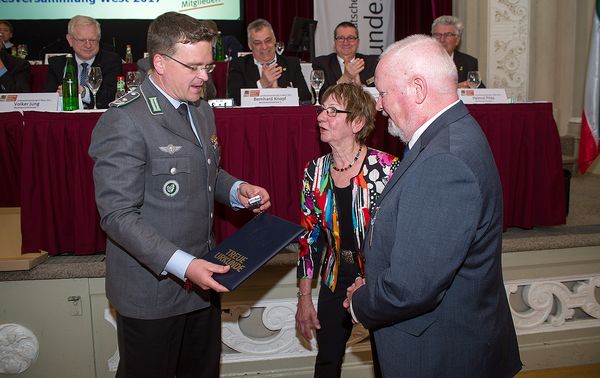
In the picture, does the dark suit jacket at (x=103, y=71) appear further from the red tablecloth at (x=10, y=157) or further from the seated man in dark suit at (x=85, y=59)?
the red tablecloth at (x=10, y=157)

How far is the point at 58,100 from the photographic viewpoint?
283 cm

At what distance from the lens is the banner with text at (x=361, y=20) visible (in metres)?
7.55

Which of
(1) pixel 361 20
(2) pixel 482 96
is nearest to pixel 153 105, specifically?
(2) pixel 482 96

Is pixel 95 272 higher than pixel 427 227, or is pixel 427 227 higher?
pixel 427 227

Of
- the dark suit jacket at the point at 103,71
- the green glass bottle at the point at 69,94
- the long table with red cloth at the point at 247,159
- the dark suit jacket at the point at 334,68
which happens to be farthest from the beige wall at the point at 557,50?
the green glass bottle at the point at 69,94

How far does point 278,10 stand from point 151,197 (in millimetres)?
6533

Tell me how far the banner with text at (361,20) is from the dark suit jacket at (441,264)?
21.0ft

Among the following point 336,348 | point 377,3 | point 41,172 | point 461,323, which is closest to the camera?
point 461,323

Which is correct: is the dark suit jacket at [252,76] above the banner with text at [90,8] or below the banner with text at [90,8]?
below

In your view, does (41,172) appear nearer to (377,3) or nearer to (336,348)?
(336,348)

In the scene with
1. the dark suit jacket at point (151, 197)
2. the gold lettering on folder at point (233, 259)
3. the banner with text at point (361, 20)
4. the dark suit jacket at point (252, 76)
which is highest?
the banner with text at point (361, 20)

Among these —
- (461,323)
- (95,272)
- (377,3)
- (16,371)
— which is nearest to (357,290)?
(461,323)

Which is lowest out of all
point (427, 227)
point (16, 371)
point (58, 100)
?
point (16, 371)

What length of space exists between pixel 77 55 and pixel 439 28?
2.92 metres
